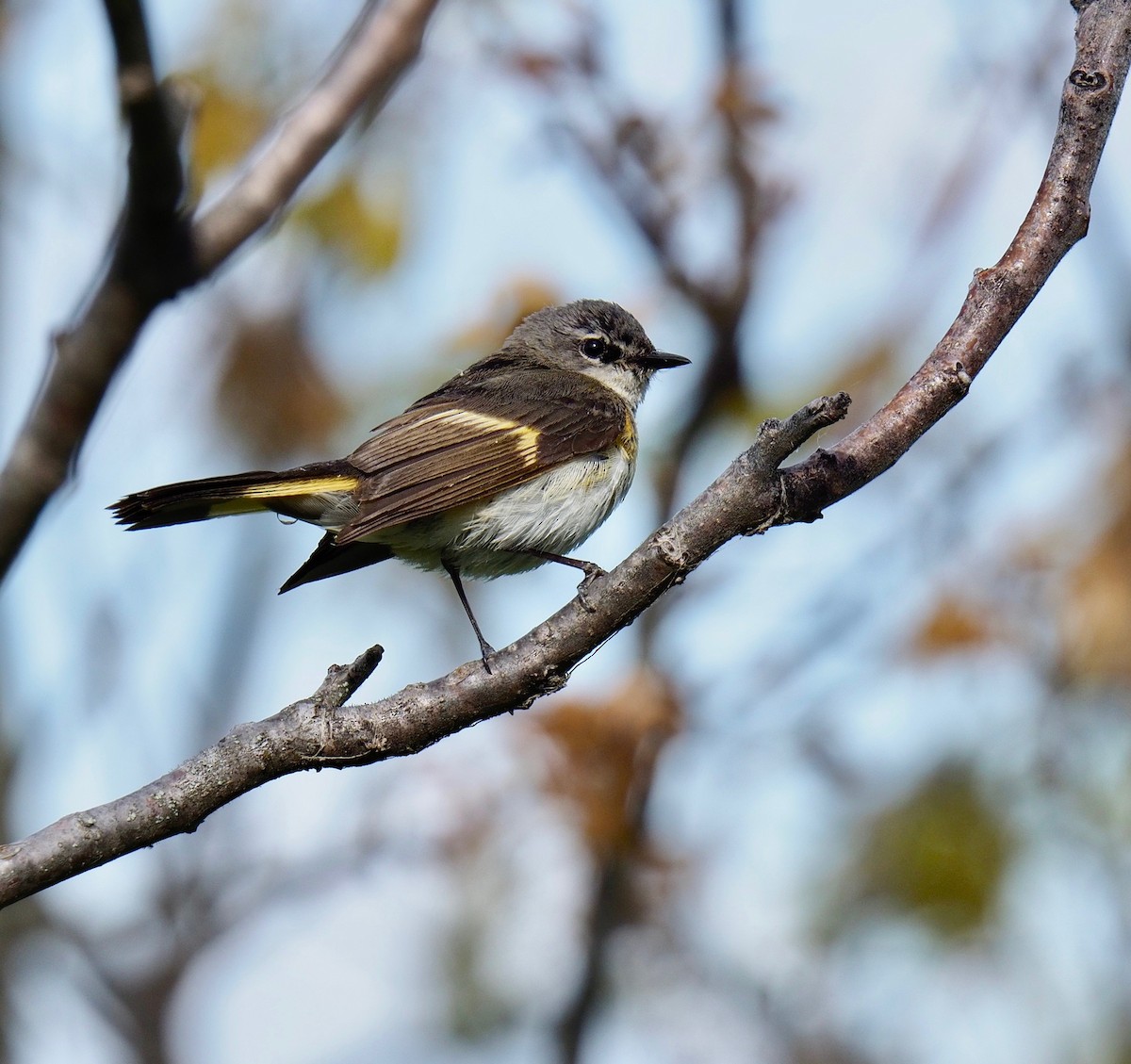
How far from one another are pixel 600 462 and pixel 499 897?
421cm

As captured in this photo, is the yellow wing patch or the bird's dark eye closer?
the yellow wing patch

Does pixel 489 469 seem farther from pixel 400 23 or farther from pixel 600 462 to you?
pixel 400 23

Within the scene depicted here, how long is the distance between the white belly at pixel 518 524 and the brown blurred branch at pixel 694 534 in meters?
1.84

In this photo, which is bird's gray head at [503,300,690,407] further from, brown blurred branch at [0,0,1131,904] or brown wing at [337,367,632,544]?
brown blurred branch at [0,0,1131,904]

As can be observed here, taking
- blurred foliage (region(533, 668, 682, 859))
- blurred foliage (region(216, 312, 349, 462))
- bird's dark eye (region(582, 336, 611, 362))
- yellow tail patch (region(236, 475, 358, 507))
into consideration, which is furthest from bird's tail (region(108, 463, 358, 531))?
blurred foliage (region(216, 312, 349, 462))

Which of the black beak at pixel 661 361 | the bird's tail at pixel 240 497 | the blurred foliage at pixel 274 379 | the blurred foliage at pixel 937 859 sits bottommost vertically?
the blurred foliage at pixel 937 859

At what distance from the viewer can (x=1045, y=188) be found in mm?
3035

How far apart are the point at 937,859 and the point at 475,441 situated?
171 inches

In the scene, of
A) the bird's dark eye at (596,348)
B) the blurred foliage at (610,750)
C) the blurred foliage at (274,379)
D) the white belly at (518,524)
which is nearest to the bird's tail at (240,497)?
the white belly at (518,524)

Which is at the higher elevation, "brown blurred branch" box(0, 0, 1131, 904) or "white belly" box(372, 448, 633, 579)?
"white belly" box(372, 448, 633, 579)

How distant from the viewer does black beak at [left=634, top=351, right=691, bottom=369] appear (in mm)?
6270

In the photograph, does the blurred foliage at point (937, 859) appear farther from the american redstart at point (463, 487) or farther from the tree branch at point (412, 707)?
the tree branch at point (412, 707)

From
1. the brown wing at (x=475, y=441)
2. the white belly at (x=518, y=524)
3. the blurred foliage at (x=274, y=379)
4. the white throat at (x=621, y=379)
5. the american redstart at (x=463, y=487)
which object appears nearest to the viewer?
the american redstart at (x=463, y=487)

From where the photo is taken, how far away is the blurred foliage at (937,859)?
747cm
